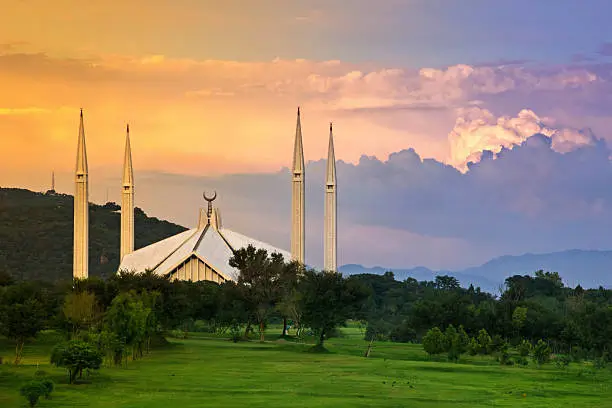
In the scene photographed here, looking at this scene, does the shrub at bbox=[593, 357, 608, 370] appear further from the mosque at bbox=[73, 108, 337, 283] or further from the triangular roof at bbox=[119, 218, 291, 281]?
the triangular roof at bbox=[119, 218, 291, 281]

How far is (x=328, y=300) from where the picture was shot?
6156cm

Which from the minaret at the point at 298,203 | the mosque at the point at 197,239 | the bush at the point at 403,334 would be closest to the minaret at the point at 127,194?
the mosque at the point at 197,239

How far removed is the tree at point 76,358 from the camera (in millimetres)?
36531

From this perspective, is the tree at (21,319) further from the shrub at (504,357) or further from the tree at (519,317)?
the tree at (519,317)

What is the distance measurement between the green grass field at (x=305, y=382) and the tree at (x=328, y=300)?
21.5ft

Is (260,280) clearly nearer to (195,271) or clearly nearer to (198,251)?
(198,251)

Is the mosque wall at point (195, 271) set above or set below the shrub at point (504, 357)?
above

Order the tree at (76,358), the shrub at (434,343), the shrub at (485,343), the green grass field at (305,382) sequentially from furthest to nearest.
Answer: the shrub at (485,343) < the shrub at (434,343) < the tree at (76,358) < the green grass field at (305,382)

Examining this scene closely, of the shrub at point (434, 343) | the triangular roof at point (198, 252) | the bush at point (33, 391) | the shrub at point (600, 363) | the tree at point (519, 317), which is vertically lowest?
the shrub at point (600, 363)

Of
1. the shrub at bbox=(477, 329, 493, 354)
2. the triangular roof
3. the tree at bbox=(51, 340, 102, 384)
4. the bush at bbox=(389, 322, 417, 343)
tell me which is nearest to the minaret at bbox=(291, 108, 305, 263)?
the triangular roof

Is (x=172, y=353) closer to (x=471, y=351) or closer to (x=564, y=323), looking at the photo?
(x=471, y=351)

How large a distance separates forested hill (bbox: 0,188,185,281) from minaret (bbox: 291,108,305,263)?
Result: 47847 millimetres

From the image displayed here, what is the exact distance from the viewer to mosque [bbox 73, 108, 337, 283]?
89.8 metres

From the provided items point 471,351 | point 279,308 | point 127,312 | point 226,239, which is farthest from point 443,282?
point 127,312
